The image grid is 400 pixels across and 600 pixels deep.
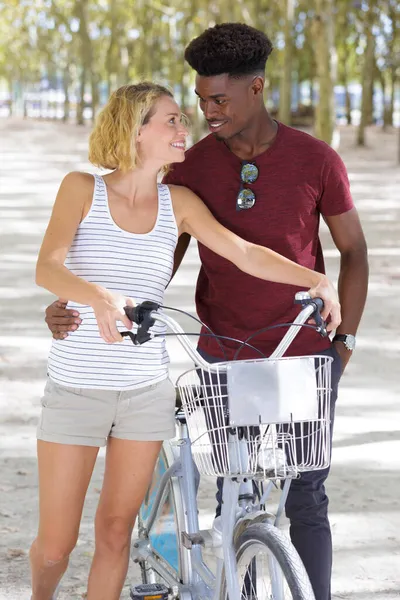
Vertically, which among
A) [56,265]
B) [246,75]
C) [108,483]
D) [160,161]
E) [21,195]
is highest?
[246,75]

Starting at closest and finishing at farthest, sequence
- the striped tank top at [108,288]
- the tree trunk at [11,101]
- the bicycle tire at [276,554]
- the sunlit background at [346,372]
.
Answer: the bicycle tire at [276,554] → the striped tank top at [108,288] → the sunlit background at [346,372] → the tree trunk at [11,101]

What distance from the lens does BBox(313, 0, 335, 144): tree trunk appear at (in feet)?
72.2

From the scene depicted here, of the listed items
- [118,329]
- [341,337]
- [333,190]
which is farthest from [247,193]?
[118,329]

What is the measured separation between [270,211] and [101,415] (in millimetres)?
923

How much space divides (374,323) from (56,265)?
6.98 metres

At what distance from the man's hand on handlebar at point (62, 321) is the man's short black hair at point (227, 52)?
937mm

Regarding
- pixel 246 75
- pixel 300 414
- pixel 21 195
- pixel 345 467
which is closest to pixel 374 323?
pixel 345 467

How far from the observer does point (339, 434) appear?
22.7 feet

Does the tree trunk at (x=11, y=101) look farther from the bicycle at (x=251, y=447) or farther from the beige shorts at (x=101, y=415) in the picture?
the bicycle at (x=251, y=447)

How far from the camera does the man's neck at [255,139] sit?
4055mm

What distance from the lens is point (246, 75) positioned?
13.1ft

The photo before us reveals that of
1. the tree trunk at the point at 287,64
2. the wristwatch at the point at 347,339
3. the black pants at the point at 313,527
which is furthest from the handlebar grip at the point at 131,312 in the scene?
the tree trunk at the point at 287,64

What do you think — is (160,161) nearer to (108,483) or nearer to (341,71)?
(108,483)

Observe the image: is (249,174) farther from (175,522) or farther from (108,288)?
(175,522)
